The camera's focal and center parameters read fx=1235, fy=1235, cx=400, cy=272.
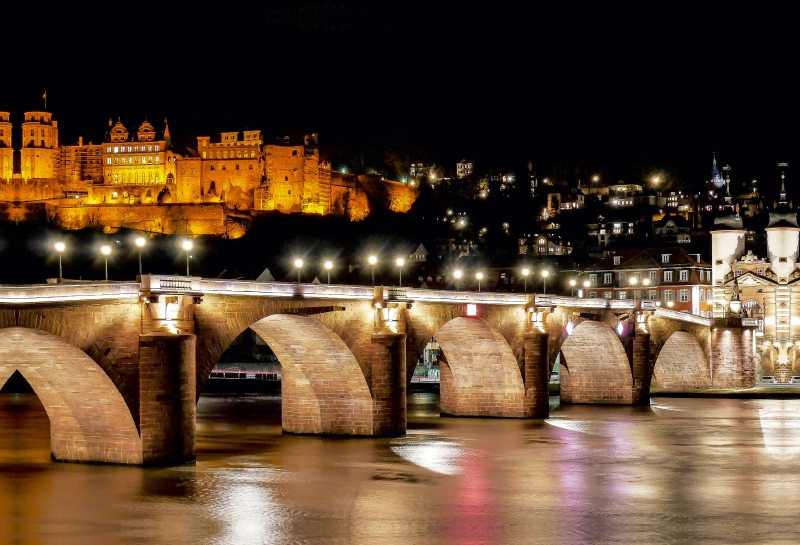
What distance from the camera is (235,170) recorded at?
149 meters

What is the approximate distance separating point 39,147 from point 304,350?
124643mm

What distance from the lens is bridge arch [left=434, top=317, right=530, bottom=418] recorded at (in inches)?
1988

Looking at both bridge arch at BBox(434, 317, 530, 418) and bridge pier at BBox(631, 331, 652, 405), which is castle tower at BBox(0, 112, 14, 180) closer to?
bridge pier at BBox(631, 331, 652, 405)

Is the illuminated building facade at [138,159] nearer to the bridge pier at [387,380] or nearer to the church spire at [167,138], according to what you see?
the church spire at [167,138]

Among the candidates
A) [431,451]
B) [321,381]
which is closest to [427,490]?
[431,451]

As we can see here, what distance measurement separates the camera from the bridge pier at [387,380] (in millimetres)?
41438

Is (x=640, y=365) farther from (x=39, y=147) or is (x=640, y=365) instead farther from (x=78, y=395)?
(x=39, y=147)

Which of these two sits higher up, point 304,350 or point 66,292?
point 66,292

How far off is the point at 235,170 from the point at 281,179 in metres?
5.61

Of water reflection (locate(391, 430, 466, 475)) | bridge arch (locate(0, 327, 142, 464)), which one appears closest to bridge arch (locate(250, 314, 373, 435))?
water reflection (locate(391, 430, 466, 475))

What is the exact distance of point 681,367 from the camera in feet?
249

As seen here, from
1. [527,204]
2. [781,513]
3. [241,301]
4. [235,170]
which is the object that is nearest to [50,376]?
[241,301]

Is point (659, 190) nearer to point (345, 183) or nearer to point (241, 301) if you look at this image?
point (345, 183)

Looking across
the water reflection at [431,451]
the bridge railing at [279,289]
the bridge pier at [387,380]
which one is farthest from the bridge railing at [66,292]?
the bridge pier at [387,380]
